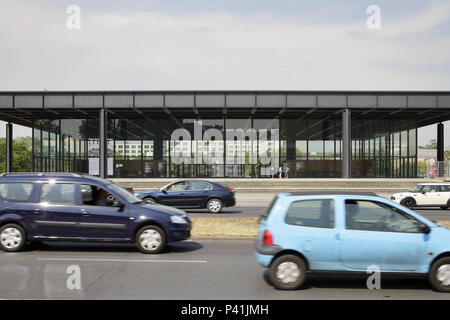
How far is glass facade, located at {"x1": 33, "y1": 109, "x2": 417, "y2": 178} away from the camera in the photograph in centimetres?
4253

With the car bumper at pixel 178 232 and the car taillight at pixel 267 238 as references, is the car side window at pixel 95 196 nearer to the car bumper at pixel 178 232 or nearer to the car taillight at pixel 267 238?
the car bumper at pixel 178 232

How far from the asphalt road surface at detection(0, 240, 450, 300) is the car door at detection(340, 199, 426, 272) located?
44 cm

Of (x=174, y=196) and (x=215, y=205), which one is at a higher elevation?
(x=174, y=196)

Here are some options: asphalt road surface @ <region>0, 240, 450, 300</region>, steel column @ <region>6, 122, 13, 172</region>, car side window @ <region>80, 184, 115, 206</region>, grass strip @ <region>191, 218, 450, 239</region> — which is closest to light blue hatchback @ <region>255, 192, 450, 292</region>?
asphalt road surface @ <region>0, 240, 450, 300</region>

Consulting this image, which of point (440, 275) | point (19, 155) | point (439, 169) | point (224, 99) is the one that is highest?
point (224, 99)

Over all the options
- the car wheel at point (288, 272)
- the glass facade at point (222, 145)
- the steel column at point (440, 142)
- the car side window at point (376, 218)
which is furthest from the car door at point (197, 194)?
A: the steel column at point (440, 142)

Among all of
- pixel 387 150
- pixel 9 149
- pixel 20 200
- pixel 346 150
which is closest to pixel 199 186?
pixel 20 200

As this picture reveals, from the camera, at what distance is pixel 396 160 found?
44.2 m

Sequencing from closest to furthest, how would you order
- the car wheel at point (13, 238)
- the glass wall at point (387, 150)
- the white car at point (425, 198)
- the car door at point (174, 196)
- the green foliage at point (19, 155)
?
1. the car wheel at point (13, 238)
2. the car door at point (174, 196)
3. the white car at point (425, 198)
4. the glass wall at point (387, 150)
5. the green foliage at point (19, 155)

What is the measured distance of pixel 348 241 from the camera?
20.5 ft

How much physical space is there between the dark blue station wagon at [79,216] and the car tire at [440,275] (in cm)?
505

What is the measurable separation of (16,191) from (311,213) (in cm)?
676

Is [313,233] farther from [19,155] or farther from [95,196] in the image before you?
[19,155]

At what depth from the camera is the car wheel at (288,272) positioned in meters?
6.32
